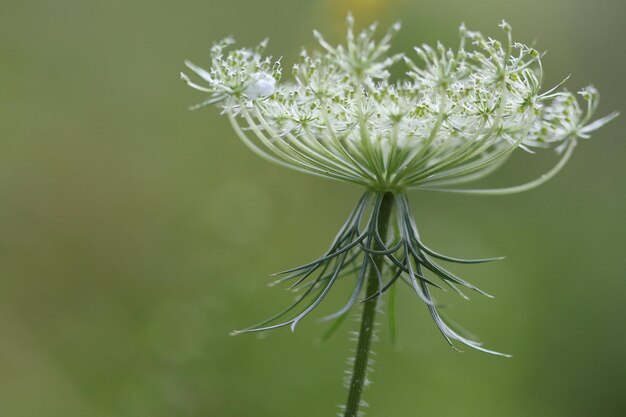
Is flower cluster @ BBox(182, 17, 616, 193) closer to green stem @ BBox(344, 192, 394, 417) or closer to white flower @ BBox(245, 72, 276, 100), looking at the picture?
white flower @ BBox(245, 72, 276, 100)

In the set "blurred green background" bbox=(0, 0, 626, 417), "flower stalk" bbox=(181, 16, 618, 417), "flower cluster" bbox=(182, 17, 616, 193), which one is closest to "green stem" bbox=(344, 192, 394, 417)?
"flower stalk" bbox=(181, 16, 618, 417)

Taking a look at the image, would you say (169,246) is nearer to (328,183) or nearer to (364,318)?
(328,183)

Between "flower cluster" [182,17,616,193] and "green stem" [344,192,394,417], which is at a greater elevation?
"flower cluster" [182,17,616,193]

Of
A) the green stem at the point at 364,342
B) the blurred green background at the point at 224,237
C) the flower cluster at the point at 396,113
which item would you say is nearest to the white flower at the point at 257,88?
the flower cluster at the point at 396,113

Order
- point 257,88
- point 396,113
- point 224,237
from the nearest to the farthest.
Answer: point 396,113 < point 257,88 < point 224,237

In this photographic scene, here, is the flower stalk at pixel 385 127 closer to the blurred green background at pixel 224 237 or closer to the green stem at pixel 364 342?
the green stem at pixel 364 342

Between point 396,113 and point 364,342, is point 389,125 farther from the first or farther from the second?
point 364,342

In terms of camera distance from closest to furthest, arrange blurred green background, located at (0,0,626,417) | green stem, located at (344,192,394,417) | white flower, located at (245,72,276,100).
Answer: green stem, located at (344,192,394,417), white flower, located at (245,72,276,100), blurred green background, located at (0,0,626,417)

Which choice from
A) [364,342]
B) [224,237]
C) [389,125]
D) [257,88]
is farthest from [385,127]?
[224,237]

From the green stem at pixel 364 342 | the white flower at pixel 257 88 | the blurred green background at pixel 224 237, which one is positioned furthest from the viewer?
the blurred green background at pixel 224 237

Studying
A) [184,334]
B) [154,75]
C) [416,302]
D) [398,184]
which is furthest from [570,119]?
[154,75]
